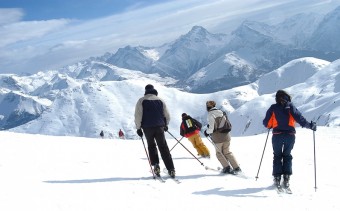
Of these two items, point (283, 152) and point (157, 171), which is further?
point (157, 171)

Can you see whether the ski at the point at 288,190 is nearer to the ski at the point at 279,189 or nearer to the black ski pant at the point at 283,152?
the ski at the point at 279,189

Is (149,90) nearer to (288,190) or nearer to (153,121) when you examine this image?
(153,121)

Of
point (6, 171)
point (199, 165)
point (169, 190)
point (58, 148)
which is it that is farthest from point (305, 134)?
point (6, 171)

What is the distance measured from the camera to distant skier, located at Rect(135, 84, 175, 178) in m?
12.8

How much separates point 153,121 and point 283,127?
372 cm

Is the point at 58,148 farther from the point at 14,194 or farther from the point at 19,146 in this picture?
the point at 14,194

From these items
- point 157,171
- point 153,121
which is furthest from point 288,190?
point 153,121

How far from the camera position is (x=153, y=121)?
1283 cm

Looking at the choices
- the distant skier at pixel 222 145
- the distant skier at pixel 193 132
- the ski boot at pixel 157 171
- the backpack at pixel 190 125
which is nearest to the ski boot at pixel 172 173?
the ski boot at pixel 157 171

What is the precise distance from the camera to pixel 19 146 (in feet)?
57.2

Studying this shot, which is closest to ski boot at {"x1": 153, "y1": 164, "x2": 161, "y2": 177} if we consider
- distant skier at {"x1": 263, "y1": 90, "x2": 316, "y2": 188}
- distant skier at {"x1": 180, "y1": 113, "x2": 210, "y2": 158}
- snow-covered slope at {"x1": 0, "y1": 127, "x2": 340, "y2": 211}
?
snow-covered slope at {"x1": 0, "y1": 127, "x2": 340, "y2": 211}

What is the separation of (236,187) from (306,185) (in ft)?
7.65

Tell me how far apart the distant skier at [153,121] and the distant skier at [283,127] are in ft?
10.0

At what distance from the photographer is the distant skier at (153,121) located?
12812 millimetres
